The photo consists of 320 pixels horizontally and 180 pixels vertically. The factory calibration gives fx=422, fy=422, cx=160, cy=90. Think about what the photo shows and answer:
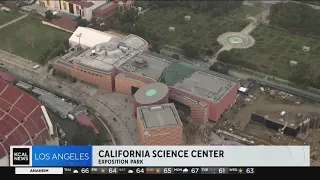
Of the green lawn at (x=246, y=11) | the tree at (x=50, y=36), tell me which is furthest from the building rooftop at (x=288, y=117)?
the tree at (x=50, y=36)

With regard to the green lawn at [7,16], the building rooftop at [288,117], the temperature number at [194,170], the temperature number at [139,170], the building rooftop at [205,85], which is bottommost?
the green lawn at [7,16]

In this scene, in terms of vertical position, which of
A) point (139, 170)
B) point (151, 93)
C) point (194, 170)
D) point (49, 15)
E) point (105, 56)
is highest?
point (194, 170)

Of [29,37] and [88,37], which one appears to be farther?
[29,37]

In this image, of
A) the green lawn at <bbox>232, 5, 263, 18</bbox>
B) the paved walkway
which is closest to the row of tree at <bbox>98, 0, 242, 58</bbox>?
the green lawn at <bbox>232, 5, 263, 18</bbox>

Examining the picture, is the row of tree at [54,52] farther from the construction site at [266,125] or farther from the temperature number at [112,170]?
the temperature number at [112,170]

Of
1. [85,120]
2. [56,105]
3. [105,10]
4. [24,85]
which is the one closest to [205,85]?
[85,120]

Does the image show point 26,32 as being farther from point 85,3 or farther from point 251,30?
point 251,30

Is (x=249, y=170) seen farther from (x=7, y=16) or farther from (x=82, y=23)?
(x=7, y=16)

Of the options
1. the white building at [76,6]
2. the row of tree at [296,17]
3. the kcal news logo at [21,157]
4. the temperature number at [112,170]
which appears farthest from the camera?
the white building at [76,6]
